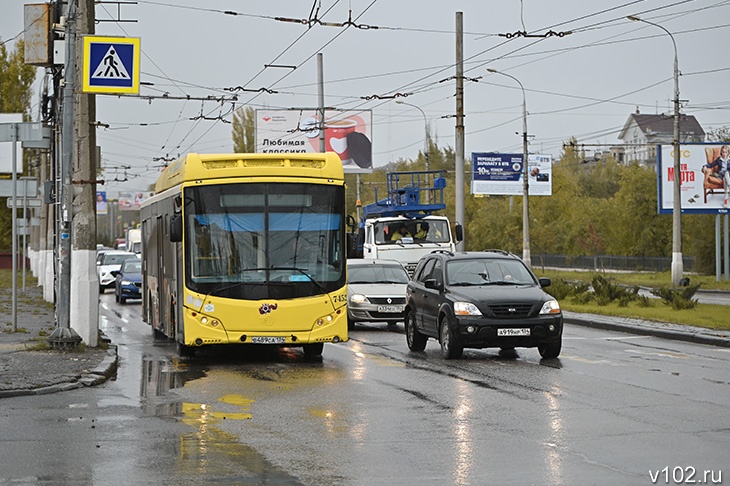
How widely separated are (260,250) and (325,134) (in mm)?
43239

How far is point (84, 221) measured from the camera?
20281 millimetres

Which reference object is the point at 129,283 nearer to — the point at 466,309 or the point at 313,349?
the point at 313,349

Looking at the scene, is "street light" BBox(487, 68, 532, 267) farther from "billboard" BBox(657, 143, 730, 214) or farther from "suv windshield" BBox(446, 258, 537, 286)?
"suv windshield" BBox(446, 258, 537, 286)

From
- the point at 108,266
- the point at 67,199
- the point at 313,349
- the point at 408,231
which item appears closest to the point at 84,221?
the point at 67,199

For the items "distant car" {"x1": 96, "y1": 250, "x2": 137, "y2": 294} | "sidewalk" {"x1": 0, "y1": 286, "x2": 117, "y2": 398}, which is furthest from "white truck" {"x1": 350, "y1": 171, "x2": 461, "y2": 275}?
"sidewalk" {"x1": 0, "y1": 286, "x2": 117, "y2": 398}

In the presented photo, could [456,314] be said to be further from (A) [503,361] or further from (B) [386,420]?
(B) [386,420]

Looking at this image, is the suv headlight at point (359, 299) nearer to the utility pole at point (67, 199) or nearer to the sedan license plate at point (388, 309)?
the sedan license plate at point (388, 309)

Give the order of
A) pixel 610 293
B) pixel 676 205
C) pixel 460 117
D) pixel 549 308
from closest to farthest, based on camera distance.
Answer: pixel 549 308 < pixel 610 293 < pixel 460 117 < pixel 676 205

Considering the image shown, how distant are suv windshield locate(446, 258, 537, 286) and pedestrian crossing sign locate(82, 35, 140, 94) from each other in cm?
594

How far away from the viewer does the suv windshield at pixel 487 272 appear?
1920 cm

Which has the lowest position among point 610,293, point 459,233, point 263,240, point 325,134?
point 610,293

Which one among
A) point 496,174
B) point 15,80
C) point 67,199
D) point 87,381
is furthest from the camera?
point 496,174

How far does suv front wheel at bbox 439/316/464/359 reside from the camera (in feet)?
59.7

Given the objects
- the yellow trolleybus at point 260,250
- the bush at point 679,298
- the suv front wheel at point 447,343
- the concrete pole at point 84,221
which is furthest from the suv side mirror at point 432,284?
the bush at point 679,298
